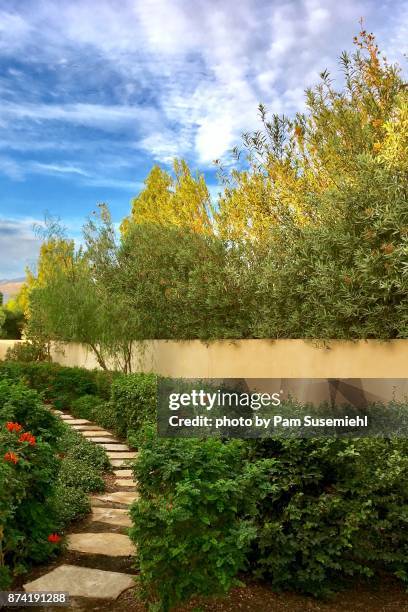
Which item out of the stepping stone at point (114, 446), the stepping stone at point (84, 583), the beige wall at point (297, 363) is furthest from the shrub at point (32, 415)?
the beige wall at point (297, 363)

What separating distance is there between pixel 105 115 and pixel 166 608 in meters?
10.8

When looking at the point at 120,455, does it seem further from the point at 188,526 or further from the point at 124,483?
the point at 188,526

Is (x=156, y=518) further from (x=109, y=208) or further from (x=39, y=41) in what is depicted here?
(x=109, y=208)

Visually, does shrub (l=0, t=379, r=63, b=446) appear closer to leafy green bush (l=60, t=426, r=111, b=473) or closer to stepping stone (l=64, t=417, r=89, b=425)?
leafy green bush (l=60, t=426, r=111, b=473)

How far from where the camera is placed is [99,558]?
450cm

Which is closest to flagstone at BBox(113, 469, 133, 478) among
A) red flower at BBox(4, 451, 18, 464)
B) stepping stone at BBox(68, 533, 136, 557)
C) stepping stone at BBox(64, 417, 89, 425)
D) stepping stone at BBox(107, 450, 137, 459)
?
stepping stone at BBox(107, 450, 137, 459)

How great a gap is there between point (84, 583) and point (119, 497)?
2393 millimetres

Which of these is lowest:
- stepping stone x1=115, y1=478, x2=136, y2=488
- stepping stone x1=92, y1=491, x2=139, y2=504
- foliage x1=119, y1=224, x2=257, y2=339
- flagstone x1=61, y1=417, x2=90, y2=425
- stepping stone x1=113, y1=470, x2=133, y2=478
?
stepping stone x1=92, y1=491, x2=139, y2=504

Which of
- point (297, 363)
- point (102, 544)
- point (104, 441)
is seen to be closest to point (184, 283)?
point (297, 363)

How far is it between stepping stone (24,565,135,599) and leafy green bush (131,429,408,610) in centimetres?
47

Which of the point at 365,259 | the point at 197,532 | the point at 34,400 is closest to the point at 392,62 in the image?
the point at 365,259

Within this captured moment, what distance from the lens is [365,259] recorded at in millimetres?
10164

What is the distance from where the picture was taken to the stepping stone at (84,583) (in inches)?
153

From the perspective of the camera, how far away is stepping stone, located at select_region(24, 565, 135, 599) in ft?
12.7
